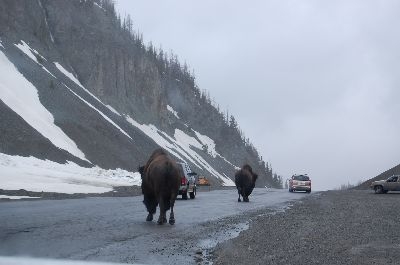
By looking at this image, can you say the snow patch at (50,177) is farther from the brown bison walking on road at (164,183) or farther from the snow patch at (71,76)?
the snow patch at (71,76)

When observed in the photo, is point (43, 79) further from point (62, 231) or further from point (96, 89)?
point (62, 231)

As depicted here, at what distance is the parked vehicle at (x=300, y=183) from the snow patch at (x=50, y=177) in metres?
13.7

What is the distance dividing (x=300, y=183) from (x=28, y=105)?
2703cm

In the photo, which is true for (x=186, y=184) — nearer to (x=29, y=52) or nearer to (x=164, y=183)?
(x=164, y=183)

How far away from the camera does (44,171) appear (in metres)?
43.5

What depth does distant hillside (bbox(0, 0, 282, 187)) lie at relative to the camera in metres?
59.0

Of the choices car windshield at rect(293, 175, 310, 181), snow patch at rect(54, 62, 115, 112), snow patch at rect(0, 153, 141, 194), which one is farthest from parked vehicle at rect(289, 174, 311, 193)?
snow patch at rect(54, 62, 115, 112)

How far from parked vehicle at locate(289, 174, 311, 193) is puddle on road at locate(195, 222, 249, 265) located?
3990cm

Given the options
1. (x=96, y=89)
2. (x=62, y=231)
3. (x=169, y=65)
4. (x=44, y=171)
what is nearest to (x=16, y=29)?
(x=96, y=89)

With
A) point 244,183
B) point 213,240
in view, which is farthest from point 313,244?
point 244,183

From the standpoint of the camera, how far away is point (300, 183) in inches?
2201

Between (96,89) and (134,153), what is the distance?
21.7 meters

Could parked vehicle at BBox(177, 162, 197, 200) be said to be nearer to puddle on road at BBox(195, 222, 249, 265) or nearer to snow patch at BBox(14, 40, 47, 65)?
puddle on road at BBox(195, 222, 249, 265)

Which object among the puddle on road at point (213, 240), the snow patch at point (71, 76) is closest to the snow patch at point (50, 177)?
the puddle on road at point (213, 240)
